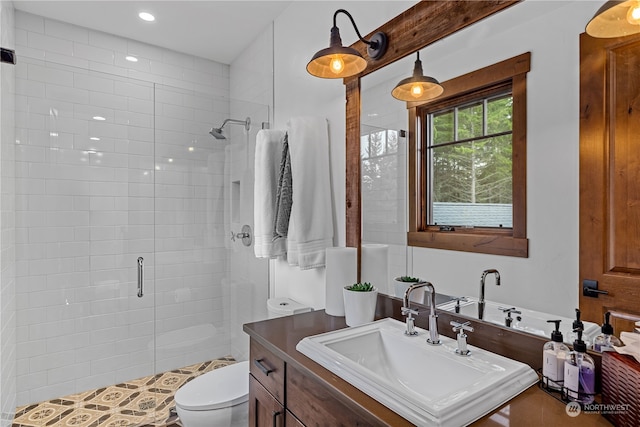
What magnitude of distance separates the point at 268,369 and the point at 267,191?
1088 mm

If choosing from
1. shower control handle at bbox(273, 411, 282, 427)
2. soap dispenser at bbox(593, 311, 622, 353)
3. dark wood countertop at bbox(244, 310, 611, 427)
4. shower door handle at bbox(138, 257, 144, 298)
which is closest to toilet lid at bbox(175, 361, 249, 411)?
shower control handle at bbox(273, 411, 282, 427)

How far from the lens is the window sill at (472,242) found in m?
1.10

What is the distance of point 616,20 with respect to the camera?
0.89 metres

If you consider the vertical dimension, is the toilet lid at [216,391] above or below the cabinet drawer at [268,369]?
below

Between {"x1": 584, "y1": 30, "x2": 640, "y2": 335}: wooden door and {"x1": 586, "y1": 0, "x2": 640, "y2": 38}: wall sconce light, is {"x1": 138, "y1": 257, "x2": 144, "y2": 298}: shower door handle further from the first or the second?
{"x1": 586, "y1": 0, "x2": 640, "y2": 38}: wall sconce light

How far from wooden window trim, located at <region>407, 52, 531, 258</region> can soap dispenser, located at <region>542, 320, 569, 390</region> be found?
249 mm

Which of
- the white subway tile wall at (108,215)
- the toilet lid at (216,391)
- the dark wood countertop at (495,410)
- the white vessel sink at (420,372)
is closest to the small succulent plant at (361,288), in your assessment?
the white vessel sink at (420,372)

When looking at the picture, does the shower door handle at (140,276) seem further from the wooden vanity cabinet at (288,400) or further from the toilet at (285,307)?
the wooden vanity cabinet at (288,400)

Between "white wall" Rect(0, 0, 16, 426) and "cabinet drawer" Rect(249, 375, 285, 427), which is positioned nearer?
"cabinet drawer" Rect(249, 375, 285, 427)

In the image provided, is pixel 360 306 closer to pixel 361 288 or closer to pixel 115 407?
pixel 361 288

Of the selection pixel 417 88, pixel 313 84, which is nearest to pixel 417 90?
pixel 417 88

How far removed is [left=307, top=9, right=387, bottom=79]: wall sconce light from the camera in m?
1.44

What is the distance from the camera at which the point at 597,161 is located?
3.02 feet

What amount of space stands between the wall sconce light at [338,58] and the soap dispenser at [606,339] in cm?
120
